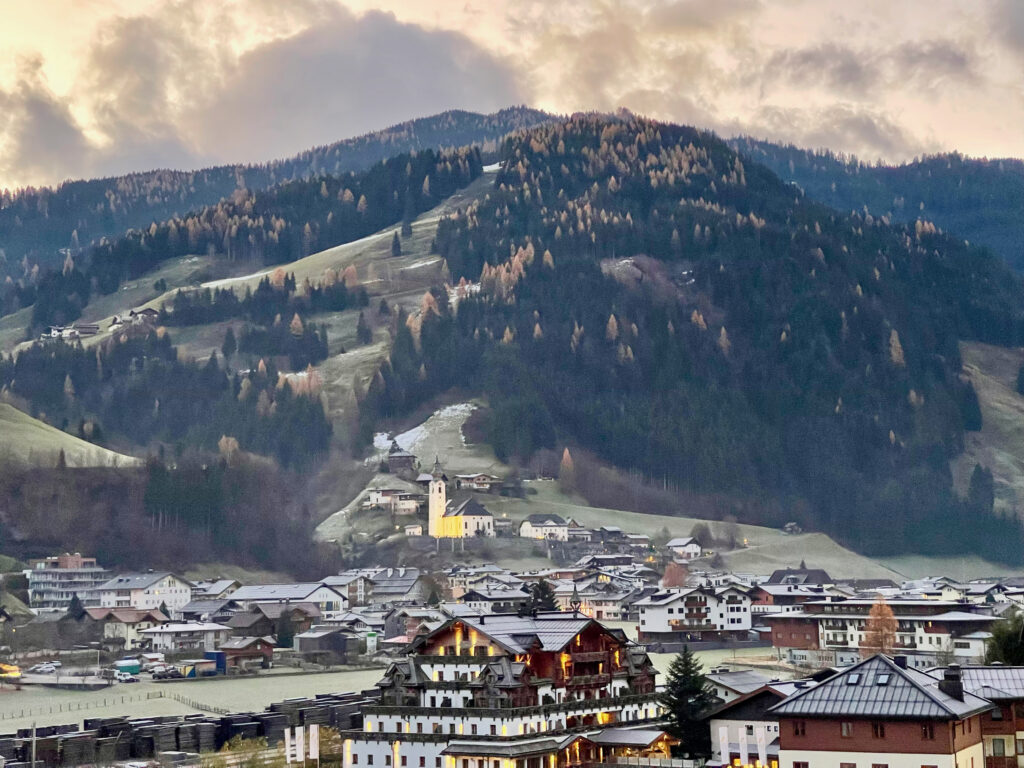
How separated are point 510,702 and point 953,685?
815 inches

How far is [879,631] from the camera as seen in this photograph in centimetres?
10738

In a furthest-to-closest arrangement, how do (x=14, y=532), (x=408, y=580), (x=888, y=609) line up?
1. (x=14, y=532)
2. (x=408, y=580)
3. (x=888, y=609)

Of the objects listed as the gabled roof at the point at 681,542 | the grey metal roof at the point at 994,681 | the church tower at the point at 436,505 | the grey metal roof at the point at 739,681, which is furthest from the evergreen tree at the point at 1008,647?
the church tower at the point at 436,505

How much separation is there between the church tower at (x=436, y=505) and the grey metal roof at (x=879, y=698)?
5228 inches

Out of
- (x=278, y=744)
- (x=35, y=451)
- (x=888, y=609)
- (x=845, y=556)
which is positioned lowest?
(x=278, y=744)

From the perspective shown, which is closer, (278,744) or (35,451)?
(278,744)

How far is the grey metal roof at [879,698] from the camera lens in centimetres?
5069

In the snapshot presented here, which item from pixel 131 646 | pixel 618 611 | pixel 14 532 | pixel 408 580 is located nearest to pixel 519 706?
pixel 131 646

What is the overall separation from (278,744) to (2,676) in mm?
40072

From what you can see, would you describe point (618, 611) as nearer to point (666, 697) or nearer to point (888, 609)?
point (888, 609)

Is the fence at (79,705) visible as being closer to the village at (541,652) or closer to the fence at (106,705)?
the fence at (106,705)

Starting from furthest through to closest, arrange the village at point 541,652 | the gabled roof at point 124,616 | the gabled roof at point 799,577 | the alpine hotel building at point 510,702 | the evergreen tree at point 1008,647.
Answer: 1. the gabled roof at point 799,577
2. the gabled roof at point 124,616
3. the evergreen tree at point 1008,647
4. the alpine hotel building at point 510,702
5. the village at point 541,652

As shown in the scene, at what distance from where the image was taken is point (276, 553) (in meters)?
179

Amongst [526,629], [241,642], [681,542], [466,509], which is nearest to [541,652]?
[526,629]
